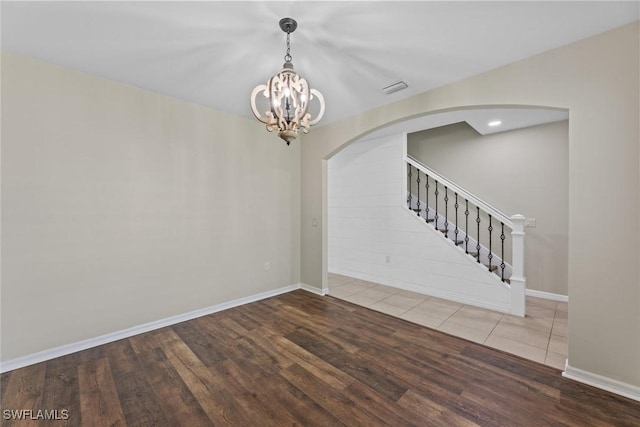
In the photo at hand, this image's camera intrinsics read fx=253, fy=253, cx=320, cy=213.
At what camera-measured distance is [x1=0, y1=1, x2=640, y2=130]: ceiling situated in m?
1.74

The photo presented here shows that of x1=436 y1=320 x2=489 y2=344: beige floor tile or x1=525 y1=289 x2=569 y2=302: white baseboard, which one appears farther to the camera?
x1=525 y1=289 x2=569 y2=302: white baseboard

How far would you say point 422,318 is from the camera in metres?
3.21

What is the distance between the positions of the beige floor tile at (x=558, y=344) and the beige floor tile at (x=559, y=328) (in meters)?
0.10

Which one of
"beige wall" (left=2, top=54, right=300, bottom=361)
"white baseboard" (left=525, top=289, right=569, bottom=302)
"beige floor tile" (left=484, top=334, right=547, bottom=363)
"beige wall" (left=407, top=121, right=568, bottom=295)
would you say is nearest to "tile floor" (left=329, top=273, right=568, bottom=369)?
"beige floor tile" (left=484, top=334, right=547, bottom=363)

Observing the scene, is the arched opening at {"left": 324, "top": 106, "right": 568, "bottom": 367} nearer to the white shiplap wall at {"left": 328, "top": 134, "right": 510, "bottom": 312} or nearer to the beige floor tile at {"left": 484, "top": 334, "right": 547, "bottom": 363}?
the white shiplap wall at {"left": 328, "top": 134, "right": 510, "bottom": 312}

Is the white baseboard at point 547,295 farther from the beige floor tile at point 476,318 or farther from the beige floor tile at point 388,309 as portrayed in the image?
the beige floor tile at point 388,309

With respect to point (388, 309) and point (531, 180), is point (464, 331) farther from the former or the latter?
point (531, 180)

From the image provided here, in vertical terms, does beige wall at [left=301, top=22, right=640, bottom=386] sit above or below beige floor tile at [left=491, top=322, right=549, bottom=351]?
above

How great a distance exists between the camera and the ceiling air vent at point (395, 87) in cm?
276

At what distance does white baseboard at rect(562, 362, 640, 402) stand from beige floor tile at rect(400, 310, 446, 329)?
1.15 m

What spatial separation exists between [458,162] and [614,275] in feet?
10.8

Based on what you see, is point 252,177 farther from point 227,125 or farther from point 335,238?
point 335,238

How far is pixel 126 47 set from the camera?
7.11 ft

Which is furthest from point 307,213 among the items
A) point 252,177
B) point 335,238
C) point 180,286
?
point 180,286
